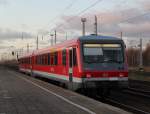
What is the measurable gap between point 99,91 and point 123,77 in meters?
1.59

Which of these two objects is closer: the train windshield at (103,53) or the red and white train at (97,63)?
the red and white train at (97,63)

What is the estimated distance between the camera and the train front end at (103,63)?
19516 millimetres

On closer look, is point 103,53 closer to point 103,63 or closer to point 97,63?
point 103,63

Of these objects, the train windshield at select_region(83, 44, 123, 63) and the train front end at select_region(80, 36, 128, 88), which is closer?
the train front end at select_region(80, 36, 128, 88)

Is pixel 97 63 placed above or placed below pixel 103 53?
below

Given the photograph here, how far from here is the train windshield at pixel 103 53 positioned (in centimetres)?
2009

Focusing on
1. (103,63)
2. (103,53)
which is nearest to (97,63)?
(103,63)

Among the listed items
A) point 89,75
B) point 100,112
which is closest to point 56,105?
point 100,112

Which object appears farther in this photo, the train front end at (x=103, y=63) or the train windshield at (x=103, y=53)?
the train windshield at (x=103, y=53)

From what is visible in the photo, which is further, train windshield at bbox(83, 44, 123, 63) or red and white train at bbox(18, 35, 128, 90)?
train windshield at bbox(83, 44, 123, 63)

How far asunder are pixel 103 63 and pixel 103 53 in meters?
0.54

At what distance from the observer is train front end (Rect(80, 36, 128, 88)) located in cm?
1952

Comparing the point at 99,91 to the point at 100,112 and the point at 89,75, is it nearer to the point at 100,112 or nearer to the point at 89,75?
the point at 89,75

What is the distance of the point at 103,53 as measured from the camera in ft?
66.5
